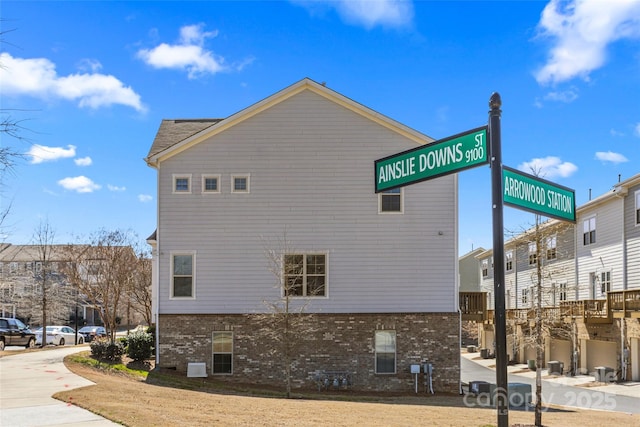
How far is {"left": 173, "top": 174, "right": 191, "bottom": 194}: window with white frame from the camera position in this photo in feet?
78.7

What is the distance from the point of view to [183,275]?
23.8m

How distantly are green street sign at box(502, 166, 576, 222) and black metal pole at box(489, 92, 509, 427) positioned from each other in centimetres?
11

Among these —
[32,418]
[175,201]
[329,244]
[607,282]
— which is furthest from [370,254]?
[607,282]

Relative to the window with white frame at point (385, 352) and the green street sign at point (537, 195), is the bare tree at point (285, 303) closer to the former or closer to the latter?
the window with white frame at point (385, 352)

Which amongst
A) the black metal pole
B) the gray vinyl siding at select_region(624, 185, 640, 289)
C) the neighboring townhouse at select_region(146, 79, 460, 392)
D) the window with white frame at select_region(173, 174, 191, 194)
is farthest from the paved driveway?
the gray vinyl siding at select_region(624, 185, 640, 289)

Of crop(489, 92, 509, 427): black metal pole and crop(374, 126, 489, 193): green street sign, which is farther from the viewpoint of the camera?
crop(374, 126, 489, 193): green street sign

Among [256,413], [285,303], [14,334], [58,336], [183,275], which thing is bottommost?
[58,336]

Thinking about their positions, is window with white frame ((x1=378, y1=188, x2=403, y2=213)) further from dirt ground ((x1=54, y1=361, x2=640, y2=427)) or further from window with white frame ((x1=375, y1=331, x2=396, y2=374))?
dirt ground ((x1=54, y1=361, x2=640, y2=427))

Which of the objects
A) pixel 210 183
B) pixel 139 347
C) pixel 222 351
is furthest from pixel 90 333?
pixel 210 183

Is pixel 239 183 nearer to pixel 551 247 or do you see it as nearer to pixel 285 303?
pixel 285 303

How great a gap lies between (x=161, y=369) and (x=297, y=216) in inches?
295

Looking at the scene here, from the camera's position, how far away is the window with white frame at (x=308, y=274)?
77.5 feet

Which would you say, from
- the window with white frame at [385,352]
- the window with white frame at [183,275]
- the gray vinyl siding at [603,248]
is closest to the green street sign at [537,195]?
the window with white frame at [385,352]

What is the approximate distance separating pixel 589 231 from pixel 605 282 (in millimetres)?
3393
